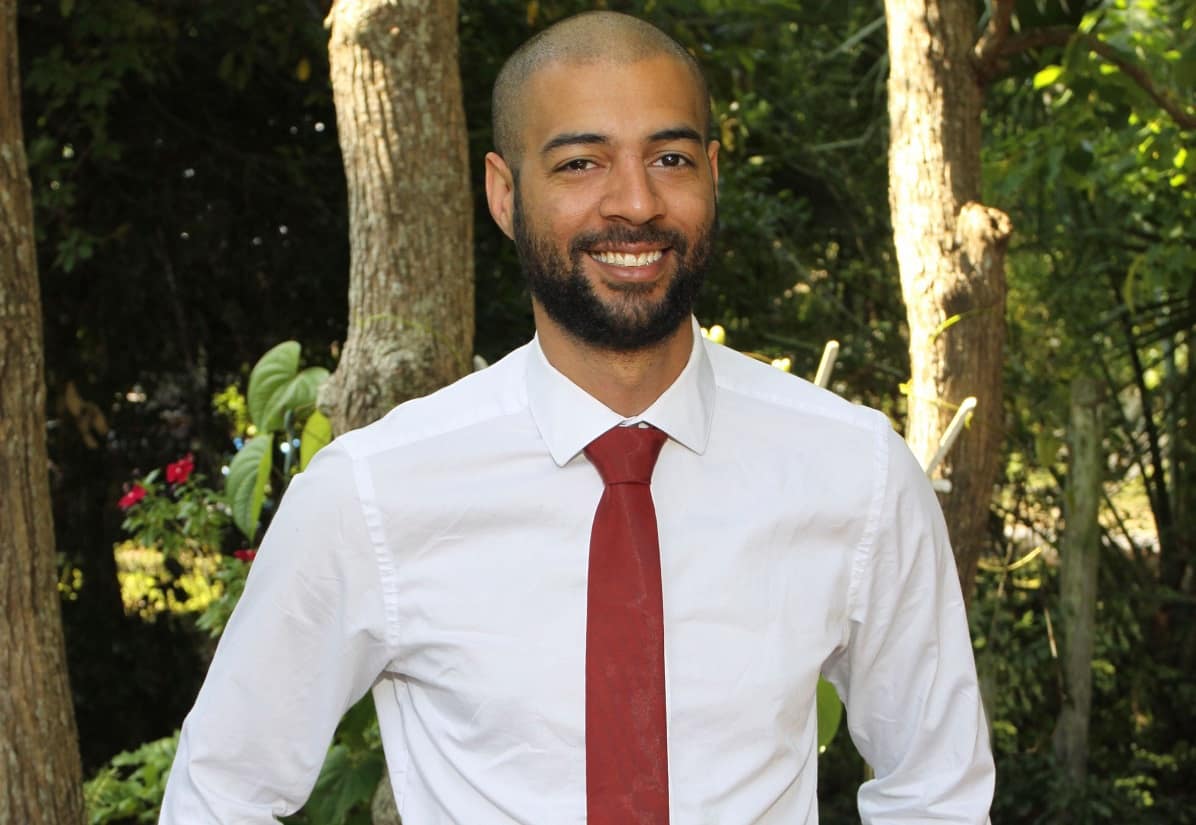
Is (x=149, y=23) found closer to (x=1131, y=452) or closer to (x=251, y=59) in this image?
(x=251, y=59)

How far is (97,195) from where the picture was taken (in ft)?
18.2

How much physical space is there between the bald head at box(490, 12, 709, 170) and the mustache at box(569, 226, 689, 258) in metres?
0.15

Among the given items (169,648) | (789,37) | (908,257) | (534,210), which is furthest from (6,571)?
(789,37)

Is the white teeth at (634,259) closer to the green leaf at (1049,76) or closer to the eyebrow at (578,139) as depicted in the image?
the eyebrow at (578,139)

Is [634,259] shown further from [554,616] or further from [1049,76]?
[1049,76]

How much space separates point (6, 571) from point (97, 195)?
3.15m

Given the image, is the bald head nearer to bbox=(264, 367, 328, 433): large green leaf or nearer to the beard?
the beard

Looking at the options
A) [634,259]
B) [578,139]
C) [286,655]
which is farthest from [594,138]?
[286,655]

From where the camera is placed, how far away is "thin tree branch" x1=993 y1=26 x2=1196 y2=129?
11.2 ft

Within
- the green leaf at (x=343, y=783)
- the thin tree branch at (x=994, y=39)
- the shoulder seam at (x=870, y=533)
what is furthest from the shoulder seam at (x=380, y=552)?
the thin tree branch at (x=994, y=39)

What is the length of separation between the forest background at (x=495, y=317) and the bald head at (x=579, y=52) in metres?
2.63

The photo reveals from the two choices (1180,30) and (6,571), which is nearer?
(6,571)

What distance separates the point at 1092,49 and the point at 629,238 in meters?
2.26

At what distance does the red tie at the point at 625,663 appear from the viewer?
156cm
